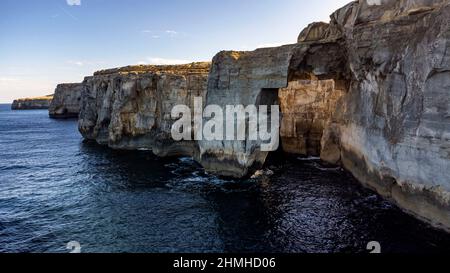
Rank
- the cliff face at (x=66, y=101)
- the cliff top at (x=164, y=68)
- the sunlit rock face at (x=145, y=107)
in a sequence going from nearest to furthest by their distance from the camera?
the sunlit rock face at (x=145, y=107), the cliff top at (x=164, y=68), the cliff face at (x=66, y=101)

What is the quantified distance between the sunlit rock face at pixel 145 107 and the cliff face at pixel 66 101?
63534mm

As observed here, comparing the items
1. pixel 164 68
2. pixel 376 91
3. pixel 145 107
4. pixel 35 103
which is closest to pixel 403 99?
pixel 376 91

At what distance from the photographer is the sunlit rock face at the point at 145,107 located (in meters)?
42.8

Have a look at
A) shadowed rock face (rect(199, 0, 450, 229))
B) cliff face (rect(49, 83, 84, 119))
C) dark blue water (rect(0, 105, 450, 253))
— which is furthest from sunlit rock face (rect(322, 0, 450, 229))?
cliff face (rect(49, 83, 84, 119))

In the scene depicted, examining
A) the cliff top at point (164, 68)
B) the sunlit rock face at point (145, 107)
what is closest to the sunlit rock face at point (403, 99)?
the sunlit rock face at point (145, 107)

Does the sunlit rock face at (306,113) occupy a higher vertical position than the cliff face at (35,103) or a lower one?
lower

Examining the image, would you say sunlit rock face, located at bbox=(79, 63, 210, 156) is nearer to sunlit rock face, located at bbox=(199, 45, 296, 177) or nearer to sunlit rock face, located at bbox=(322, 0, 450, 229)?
sunlit rock face, located at bbox=(199, 45, 296, 177)

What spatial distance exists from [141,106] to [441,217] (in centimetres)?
3989

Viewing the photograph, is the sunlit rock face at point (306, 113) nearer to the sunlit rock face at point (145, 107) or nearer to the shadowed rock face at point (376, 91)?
the shadowed rock face at point (376, 91)

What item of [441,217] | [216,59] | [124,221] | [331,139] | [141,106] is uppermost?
[216,59]

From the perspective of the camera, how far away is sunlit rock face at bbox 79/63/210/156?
140ft

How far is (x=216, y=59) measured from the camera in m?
33.5

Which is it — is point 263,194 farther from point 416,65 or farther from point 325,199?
point 416,65

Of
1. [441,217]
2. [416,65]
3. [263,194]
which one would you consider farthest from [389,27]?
[263,194]
